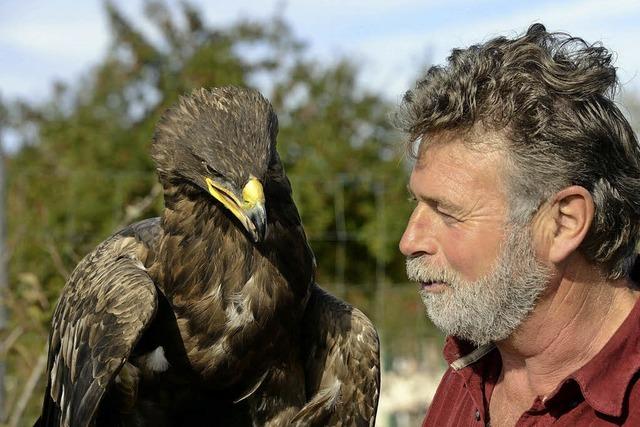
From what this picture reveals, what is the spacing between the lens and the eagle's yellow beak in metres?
3.79

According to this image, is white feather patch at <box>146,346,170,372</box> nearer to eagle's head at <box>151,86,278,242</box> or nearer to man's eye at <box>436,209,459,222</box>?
eagle's head at <box>151,86,278,242</box>

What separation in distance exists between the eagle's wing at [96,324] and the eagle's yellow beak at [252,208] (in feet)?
1.88

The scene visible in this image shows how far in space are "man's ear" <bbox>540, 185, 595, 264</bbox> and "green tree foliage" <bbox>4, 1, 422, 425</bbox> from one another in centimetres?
646

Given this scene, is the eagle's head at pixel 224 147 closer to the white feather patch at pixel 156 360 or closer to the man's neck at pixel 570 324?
the white feather patch at pixel 156 360

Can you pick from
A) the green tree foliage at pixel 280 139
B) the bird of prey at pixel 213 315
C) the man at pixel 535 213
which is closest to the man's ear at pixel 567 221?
the man at pixel 535 213

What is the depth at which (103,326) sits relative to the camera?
4238mm

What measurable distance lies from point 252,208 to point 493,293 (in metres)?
1.07

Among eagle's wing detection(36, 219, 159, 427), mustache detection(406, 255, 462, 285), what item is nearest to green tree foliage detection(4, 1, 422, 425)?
eagle's wing detection(36, 219, 159, 427)

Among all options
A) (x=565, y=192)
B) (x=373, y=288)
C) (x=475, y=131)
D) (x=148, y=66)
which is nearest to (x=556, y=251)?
(x=565, y=192)

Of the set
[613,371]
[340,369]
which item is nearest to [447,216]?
[613,371]

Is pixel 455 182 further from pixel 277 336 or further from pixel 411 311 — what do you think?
pixel 411 311

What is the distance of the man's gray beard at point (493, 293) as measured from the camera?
309cm

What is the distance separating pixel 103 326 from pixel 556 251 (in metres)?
2.00

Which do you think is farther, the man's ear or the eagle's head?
the eagle's head
